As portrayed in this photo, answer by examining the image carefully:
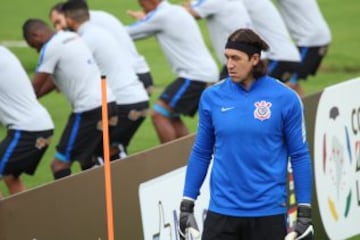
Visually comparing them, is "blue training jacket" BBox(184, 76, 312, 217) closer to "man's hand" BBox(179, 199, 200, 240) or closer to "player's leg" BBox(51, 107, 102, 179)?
"man's hand" BBox(179, 199, 200, 240)

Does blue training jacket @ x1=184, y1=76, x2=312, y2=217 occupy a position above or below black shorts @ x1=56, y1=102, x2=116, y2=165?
above

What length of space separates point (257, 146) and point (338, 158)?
379 cm

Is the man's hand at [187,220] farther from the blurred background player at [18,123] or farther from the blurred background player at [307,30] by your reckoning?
the blurred background player at [307,30]

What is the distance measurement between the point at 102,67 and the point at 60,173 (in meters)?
1.46

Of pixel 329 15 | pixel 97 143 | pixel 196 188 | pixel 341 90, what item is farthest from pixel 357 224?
pixel 329 15

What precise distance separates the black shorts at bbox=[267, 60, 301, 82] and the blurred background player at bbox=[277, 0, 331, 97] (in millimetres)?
576

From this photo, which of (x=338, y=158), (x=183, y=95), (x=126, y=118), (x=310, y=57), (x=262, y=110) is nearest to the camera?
(x=262, y=110)

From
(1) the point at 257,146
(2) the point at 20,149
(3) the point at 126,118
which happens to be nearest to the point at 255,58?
(1) the point at 257,146

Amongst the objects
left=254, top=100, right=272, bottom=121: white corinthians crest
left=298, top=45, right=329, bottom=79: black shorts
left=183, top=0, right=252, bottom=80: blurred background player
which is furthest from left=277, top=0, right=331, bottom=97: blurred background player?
left=254, top=100, right=272, bottom=121: white corinthians crest

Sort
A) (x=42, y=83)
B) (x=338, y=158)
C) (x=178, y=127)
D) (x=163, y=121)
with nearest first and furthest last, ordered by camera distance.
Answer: (x=338, y=158), (x=42, y=83), (x=163, y=121), (x=178, y=127)

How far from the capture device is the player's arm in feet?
42.3

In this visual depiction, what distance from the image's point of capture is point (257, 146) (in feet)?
26.6

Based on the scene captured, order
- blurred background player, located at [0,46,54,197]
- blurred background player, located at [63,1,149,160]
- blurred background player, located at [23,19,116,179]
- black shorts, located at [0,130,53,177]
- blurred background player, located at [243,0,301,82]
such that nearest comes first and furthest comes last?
blurred background player, located at [0,46,54,197] → black shorts, located at [0,130,53,177] → blurred background player, located at [23,19,116,179] → blurred background player, located at [63,1,149,160] → blurred background player, located at [243,0,301,82]

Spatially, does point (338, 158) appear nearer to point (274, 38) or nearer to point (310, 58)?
point (274, 38)
